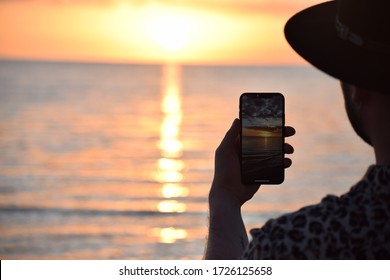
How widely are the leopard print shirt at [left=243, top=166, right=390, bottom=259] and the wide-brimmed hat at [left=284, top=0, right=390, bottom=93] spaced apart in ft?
0.71

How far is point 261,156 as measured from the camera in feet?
8.51

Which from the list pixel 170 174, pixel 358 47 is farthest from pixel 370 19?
pixel 170 174

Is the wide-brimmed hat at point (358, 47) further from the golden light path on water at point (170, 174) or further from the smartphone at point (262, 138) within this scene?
the golden light path on water at point (170, 174)

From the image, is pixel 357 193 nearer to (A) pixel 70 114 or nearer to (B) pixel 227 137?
(B) pixel 227 137

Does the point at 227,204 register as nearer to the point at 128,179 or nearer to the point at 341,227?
the point at 341,227

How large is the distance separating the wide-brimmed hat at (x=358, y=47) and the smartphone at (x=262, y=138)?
1.38ft

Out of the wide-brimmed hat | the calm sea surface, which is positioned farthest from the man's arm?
the calm sea surface

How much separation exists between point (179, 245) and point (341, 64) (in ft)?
43.1

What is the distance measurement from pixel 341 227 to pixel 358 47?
1.39ft

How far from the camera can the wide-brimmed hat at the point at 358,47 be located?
197 centimetres

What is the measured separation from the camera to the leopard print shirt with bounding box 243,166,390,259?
1945 mm

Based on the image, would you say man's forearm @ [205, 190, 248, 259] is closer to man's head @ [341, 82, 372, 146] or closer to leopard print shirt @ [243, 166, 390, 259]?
leopard print shirt @ [243, 166, 390, 259]

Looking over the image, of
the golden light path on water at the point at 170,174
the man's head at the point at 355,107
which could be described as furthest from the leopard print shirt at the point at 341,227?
the golden light path on water at the point at 170,174

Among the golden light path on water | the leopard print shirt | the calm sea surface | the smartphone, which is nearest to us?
the leopard print shirt
